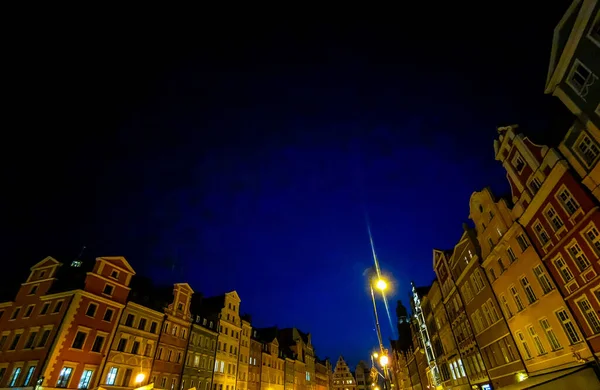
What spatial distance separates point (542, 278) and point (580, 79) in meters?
14.3

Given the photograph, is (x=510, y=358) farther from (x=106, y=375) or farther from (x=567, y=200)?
(x=106, y=375)

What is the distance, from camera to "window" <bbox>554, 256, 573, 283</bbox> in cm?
2126

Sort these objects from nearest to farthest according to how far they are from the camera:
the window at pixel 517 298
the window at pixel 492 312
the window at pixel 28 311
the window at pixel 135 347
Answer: the window at pixel 517 298
the window at pixel 492 312
the window at pixel 28 311
the window at pixel 135 347

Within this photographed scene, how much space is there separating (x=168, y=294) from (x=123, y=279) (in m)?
9.59

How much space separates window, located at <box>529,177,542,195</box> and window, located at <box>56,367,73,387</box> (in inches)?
1769

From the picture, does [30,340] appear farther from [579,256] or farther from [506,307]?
[579,256]

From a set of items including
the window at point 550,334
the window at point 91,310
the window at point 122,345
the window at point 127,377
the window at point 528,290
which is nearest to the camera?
the window at point 550,334

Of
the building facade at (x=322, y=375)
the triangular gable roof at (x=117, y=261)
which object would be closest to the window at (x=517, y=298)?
the triangular gable roof at (x=117, y=261)

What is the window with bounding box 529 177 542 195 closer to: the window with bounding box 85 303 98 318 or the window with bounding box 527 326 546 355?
the window with bounding box 527 326 546 355

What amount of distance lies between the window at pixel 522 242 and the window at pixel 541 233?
1.42 m

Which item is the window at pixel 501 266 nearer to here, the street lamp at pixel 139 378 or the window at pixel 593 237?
the window at pixel 593 237

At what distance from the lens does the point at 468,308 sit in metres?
37.8

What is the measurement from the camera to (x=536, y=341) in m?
25.5

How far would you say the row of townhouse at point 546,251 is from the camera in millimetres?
18734
